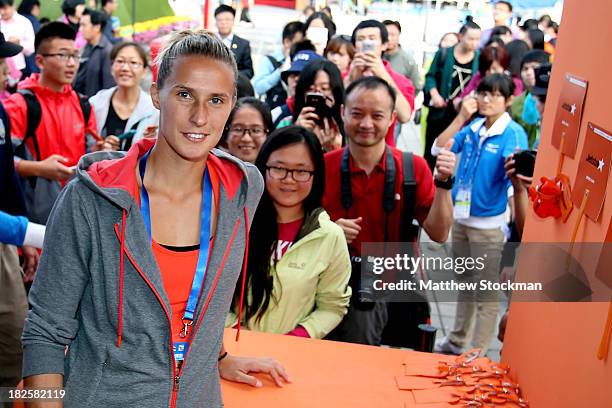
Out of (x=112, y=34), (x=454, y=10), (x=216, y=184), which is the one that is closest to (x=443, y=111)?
(x=112, y=34)

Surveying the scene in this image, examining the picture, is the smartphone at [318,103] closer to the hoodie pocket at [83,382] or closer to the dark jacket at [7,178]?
the dark jacket at [7,178]

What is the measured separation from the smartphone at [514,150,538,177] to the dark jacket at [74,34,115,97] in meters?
4.73

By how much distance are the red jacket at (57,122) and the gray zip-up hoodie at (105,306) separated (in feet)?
9.58

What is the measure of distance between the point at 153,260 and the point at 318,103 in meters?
2.89

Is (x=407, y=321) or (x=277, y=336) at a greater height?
(x=277, y=336)

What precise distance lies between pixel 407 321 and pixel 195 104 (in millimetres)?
1990

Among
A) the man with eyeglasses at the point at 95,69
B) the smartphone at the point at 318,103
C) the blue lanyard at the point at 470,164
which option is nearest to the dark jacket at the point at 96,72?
the man with eyeglasses at the point at 95,69

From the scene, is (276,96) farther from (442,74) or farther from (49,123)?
(49,123)

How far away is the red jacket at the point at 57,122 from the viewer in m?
4.57

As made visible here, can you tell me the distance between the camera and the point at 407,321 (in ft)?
11.5

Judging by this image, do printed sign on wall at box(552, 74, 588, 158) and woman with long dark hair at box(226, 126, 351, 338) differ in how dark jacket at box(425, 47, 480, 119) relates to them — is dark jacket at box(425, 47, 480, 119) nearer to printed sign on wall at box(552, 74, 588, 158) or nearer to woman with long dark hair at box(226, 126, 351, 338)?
woman with long dark hair at box(226, 126, 351, 338)

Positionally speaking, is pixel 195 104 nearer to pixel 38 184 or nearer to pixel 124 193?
pixel 124 193

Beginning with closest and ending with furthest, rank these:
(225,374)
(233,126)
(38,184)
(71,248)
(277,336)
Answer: (71,248) → (225,374) → (277,336) → (233,126) → (38,184)

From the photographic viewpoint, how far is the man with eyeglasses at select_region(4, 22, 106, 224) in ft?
14.4
